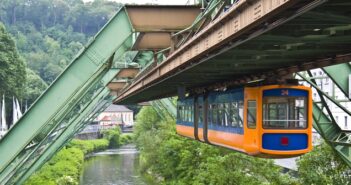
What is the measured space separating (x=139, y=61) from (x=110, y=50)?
36.8 feet

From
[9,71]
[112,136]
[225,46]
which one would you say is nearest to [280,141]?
[225,46]

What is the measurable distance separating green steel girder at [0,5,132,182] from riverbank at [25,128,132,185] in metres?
13.8

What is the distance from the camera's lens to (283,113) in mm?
11477

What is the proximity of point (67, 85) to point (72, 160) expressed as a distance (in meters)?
37.7

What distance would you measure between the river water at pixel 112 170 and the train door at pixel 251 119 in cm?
2951

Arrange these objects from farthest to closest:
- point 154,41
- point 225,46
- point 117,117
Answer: point 117,117
point 154,41
point 225,46

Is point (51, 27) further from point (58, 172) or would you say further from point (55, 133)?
point (55, 133)

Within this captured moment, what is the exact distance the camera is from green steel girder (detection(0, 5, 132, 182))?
948 centimetres

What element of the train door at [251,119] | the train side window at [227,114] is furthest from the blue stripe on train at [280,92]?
the train side window at [227,114]

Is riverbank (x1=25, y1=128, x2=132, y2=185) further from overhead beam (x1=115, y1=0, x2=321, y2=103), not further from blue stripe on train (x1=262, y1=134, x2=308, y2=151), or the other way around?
overhead beam (x1=115, y1=0, x2=321, y2=103)

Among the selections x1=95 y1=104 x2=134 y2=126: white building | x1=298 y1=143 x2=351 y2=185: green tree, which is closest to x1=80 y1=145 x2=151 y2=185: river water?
x1=298 y1=143 x2=351 y2=185: green tree

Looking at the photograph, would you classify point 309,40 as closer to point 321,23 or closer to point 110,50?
point 321,23

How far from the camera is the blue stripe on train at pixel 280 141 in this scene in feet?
36.9

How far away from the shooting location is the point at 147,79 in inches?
586
